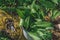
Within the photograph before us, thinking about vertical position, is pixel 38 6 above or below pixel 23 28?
above

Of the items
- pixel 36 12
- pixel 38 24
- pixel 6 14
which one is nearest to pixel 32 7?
pixel 36 12

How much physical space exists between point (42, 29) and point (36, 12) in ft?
1.05

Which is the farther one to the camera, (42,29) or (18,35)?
(42,29)

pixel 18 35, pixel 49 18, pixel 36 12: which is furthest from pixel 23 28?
pixel 49 18

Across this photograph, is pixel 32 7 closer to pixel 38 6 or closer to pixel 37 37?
pixel 38 6

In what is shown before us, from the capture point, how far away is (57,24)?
10.2ft

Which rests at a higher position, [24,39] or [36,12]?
[36,12]

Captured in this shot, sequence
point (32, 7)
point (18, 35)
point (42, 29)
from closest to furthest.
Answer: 1. point (18, 35)
2. point (42, 29)
3. point (32, 7)

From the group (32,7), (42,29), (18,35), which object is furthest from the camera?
(32,7)

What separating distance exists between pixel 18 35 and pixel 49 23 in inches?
23.5

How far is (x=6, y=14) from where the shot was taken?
2.75 metres

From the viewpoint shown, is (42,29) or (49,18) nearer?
(42,29)

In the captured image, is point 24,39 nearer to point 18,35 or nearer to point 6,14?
point 18,35

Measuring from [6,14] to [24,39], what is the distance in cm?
46
